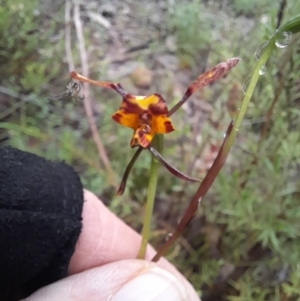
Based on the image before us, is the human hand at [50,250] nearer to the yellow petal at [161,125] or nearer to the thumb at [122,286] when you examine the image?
the thumb at [122,286]

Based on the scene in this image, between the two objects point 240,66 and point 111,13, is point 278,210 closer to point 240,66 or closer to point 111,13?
point 240,66

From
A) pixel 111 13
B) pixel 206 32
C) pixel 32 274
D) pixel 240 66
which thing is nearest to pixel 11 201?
pixel 32 274

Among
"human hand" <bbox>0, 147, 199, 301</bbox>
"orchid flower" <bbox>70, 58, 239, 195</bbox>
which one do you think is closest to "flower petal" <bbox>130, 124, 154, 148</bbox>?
"orchid flower" <bbox>70, 58, 239, 195</bbox>

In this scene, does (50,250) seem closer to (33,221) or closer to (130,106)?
(33,221)

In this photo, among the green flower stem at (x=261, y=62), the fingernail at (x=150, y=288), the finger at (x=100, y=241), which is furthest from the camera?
the finger at (x=100, y=241)

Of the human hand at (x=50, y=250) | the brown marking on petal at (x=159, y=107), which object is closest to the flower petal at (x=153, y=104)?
the brown marking on petal at (x=159, y=107)

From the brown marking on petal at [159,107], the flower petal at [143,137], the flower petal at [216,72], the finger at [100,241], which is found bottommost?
the finger at [100,241]

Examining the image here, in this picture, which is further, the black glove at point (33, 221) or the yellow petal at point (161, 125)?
the black glove at point (33, 221)

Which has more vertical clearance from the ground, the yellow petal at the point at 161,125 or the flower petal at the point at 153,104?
the flower petal at the point at 153,104

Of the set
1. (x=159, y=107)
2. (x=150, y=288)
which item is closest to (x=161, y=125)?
(x=159, y=107)
